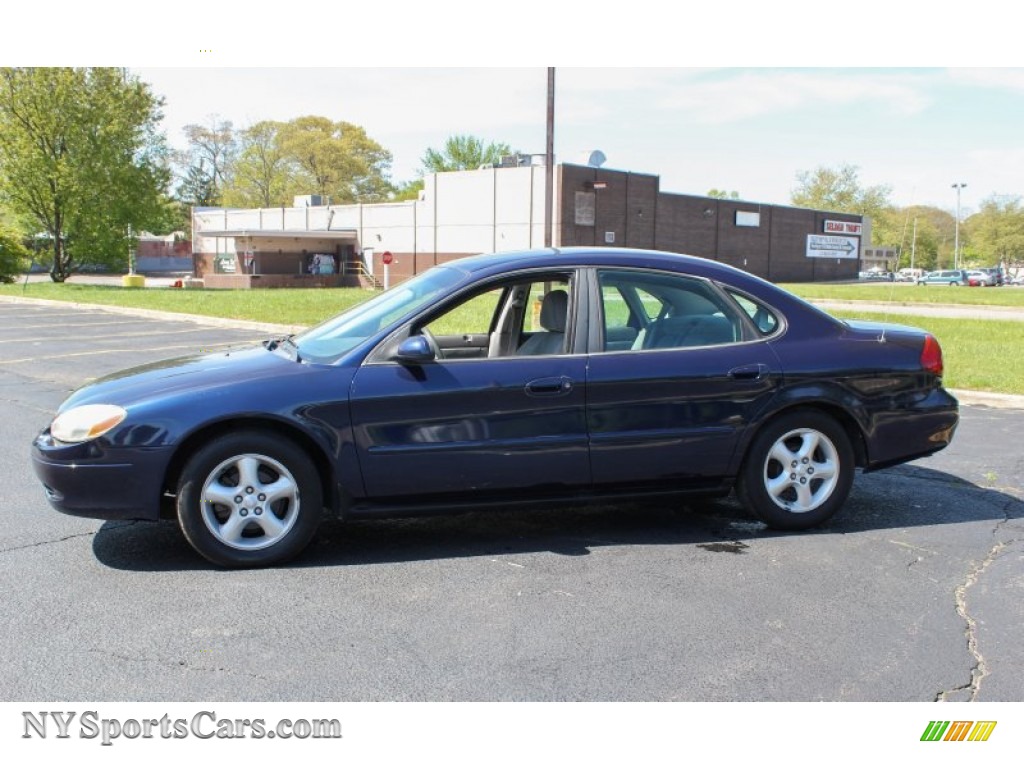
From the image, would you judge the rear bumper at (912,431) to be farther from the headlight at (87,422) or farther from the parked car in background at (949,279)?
the parked car in background at (949,279)

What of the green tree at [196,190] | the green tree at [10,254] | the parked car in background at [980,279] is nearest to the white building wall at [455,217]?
the green tree at [10,254]

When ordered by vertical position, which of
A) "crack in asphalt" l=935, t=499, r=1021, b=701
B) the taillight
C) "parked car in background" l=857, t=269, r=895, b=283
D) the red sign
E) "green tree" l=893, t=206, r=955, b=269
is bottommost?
"crack in asphalt" l=935, t=499, r=1021, b=701

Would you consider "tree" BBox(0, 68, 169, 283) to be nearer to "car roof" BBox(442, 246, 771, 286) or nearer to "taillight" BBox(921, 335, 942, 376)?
"car roof" BBox(442, 246, 771, 286)

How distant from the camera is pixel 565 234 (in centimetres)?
4594

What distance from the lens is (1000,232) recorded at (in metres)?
89.4

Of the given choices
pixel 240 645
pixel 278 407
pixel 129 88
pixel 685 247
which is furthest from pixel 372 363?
pixel 685 247

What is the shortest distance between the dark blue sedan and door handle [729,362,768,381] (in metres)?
0.01

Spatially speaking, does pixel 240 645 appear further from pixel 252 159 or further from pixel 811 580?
pixel 252 159

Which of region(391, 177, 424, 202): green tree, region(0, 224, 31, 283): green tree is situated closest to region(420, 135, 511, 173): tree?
region(391, 177, 424, 202): green tree

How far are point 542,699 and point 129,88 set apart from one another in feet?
133

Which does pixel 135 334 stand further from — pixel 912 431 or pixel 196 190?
pixel 196 190

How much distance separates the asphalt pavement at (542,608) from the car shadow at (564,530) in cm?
2

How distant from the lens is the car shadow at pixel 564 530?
4895 mm
